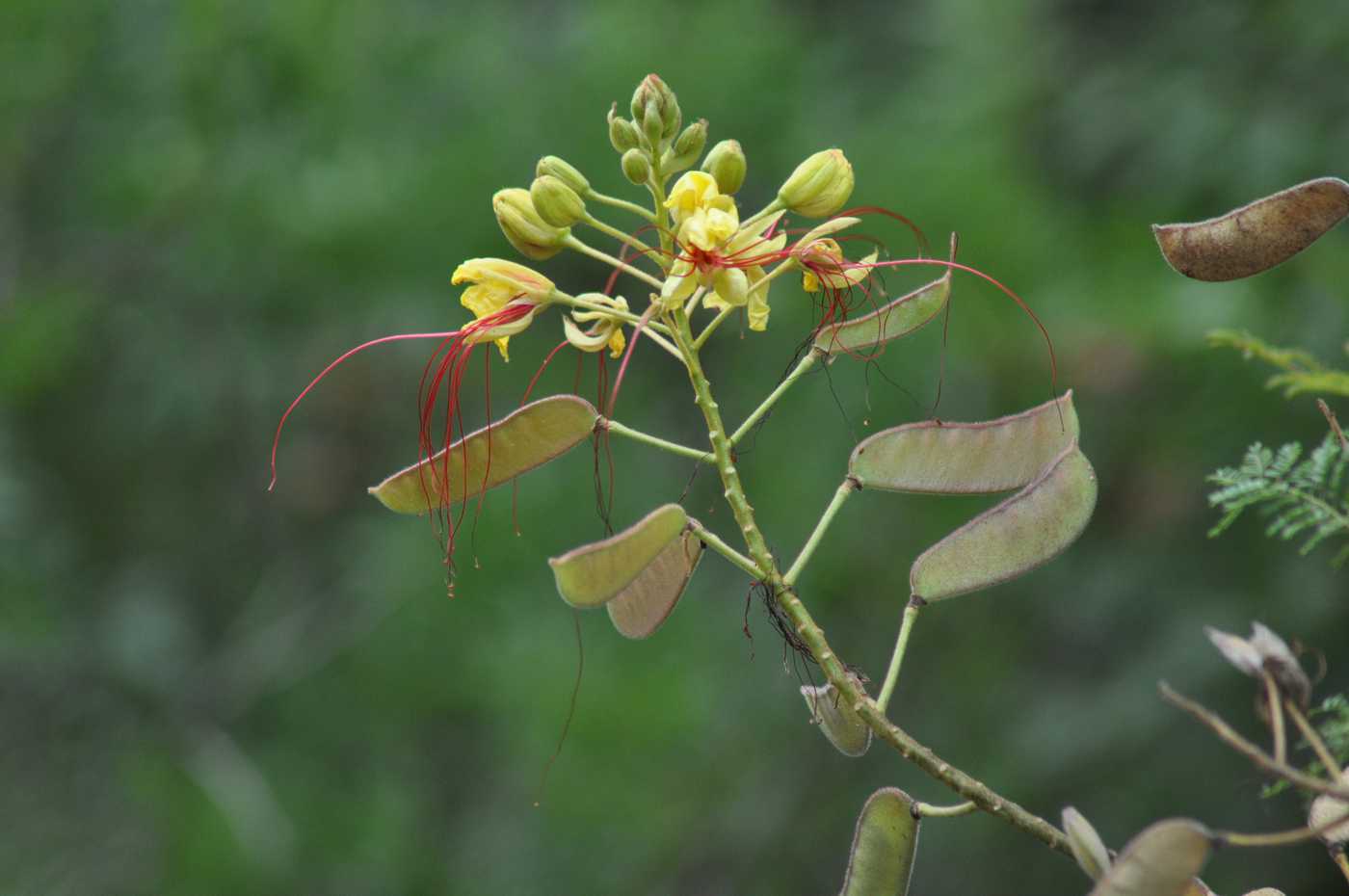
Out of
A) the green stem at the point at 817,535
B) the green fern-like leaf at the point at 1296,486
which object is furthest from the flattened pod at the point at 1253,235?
the green stem at the point at 817,535

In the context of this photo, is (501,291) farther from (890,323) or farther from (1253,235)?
(1253,235)

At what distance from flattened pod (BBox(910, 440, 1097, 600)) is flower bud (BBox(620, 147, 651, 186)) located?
28cm

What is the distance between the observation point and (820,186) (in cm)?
86

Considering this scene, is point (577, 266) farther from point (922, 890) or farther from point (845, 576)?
point (922, 890)

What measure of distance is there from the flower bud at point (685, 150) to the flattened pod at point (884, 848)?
39 centimetres

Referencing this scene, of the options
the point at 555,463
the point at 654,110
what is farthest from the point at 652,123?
the point at 555,463

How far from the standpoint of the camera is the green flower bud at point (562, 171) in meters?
0.84

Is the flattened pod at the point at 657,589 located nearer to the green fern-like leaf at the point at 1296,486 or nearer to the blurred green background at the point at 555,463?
the green fern-like leaf at the point at 1296,486

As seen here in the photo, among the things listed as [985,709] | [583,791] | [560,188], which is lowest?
[985,709]

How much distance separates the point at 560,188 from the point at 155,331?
3.02 m

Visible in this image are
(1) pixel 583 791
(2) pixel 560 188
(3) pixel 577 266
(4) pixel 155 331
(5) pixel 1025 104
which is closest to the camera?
(2) pixel 560 188

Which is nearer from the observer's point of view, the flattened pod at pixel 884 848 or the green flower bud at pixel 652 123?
the flattened pod at pixel 884 848

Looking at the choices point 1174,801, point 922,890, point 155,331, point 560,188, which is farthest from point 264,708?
point 560,188

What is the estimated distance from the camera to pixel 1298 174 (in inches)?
99.5
